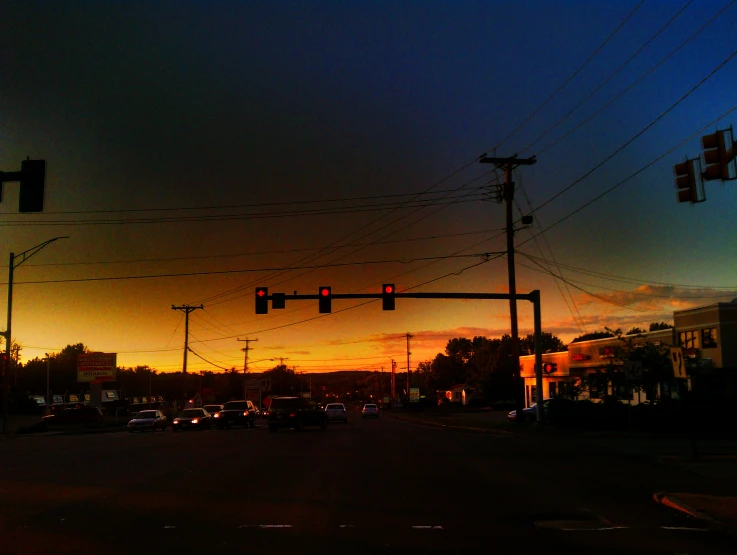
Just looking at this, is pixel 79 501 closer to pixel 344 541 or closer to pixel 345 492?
pixel 345 492

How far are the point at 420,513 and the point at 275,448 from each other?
47.8 ft

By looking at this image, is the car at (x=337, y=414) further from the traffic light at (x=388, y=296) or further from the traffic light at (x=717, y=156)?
the traffic light at (x=717, y=156)

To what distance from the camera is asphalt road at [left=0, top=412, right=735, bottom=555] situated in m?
9.24

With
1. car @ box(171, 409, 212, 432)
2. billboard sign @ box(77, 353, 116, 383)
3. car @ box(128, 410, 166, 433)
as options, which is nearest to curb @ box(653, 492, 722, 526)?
car @ box(171, 409, 212, 432)

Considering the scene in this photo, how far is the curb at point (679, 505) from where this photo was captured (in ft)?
35.8

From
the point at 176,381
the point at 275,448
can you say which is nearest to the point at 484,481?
the point at 275,448

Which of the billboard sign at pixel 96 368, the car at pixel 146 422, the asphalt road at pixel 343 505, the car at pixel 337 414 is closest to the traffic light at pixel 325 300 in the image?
the asphalt road at pixel 343 505

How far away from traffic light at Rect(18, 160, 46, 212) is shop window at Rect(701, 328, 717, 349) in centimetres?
4117

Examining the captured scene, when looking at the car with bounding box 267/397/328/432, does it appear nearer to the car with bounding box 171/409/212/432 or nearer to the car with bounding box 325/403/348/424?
the car with bounding box 171/409/212/432

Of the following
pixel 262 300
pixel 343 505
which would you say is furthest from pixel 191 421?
pixel 343 505

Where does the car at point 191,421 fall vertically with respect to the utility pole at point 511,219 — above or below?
below

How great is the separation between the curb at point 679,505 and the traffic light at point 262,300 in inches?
701

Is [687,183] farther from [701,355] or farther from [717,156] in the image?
[701,355]

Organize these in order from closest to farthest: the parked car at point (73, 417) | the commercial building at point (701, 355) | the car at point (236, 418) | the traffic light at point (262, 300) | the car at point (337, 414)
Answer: the traffic light at point (262, 300)
the commercial building at point (701, 355)
the car at point (236, 418)
the parked car at point (73, 417)
the car at point (337, 414)
